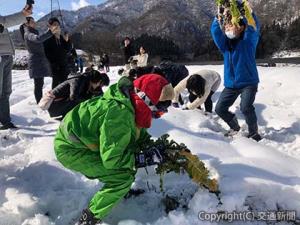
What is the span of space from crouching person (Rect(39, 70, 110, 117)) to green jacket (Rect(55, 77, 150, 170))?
6.31 feet

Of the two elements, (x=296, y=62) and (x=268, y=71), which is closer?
(x=268, y=71)

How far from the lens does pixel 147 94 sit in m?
3.55

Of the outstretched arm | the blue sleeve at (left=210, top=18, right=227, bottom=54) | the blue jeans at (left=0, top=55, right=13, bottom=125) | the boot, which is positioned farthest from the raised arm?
the boot

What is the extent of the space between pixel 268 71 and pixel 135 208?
7171 mm

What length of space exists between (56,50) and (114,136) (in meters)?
4.50

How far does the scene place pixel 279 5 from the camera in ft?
636

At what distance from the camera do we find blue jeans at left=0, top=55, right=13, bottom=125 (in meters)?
5.65

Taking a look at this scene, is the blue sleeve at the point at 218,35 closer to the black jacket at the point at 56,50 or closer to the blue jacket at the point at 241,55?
the blue jacket at the point at 241,55

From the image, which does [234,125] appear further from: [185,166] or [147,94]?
[147,94]

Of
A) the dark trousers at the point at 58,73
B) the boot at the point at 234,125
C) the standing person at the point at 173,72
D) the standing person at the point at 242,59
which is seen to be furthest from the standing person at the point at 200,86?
the dark trousers at the point at 58,73

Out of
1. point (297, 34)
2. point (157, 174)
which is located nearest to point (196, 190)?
point (157, 174)

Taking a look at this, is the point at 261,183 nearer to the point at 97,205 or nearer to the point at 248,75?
the point at 97,205

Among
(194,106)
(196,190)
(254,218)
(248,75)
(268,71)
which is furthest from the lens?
(268,71)

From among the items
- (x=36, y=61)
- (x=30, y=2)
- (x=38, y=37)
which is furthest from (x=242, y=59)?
(x=36, y=61)
